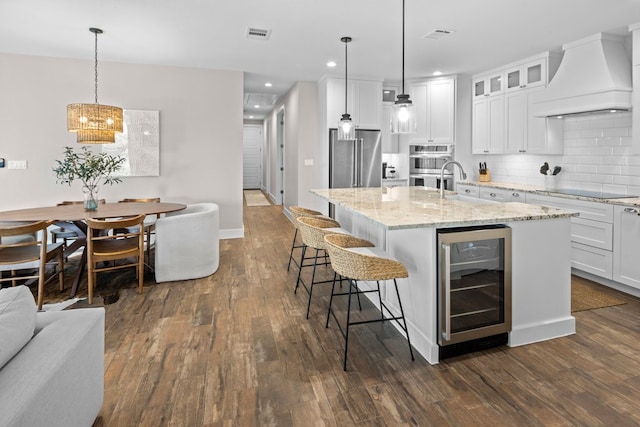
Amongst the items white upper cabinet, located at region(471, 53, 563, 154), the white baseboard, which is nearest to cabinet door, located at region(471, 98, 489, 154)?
white upper cabinet, located at region(471, 53, 563, 154)

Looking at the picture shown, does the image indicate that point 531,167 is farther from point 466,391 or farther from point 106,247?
point 106,247

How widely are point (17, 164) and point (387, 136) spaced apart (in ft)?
18.9

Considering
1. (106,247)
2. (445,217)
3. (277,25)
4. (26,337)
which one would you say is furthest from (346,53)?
(26,337)

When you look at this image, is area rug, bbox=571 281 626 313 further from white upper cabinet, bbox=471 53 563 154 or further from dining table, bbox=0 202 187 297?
dining table, bbox=0 202 187 297

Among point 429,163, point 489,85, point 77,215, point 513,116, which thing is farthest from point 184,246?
point 489,85

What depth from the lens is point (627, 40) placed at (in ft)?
14.0

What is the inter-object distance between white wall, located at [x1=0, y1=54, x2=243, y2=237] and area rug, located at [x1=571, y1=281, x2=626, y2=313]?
4.68 metres

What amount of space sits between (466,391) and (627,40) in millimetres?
4502

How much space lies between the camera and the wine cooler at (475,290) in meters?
2.42

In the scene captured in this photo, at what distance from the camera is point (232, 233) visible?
6281mm

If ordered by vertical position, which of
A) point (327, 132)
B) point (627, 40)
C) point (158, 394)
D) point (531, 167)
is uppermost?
point (627, 40)

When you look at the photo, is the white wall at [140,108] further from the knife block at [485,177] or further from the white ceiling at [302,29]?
the knife block at [485,177]

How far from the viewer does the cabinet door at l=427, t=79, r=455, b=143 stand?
6.38 meters

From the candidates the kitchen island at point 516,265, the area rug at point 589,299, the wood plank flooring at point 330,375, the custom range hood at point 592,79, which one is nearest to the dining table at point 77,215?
the wood plank flooring at point 330,375
